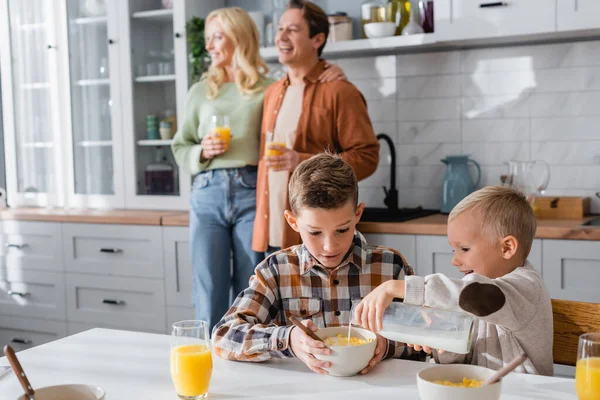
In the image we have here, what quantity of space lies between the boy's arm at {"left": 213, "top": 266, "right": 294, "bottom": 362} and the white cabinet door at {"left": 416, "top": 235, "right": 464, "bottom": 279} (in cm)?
129

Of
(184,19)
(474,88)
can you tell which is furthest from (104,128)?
(474,88)

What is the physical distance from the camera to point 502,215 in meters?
1.46

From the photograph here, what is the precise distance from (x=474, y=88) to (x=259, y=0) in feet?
3.93

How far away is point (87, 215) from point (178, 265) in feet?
1.85

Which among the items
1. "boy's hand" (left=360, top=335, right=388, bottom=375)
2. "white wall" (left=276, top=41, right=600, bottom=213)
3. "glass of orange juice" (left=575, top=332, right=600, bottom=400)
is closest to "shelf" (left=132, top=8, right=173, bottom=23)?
"white wall" (left=276, top=41, right=600, bottom=213)

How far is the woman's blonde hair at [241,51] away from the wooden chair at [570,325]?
1.67 m

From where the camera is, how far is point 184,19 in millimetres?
3480

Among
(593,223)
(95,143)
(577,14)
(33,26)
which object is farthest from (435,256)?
(33,26)

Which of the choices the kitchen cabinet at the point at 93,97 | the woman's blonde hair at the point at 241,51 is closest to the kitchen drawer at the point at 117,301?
the kitchen cabinet at the point at 93,97

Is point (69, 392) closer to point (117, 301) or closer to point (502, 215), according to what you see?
point (502, 215)

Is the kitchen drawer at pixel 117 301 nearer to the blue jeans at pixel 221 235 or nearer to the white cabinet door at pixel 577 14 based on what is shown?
the blue jeans at pixel 221 235

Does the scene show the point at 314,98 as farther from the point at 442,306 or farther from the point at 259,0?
the point at 442,306

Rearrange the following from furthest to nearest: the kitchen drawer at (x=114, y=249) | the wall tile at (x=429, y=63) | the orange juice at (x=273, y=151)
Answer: the kitchen drawer at (x=114, y=249) → the wall tile at (x=429, y=63) → the orange juice at (x=273, y=151)

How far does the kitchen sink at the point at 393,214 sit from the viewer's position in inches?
117
